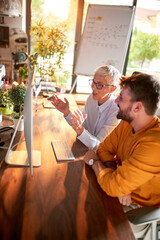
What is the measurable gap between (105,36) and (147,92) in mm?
2972

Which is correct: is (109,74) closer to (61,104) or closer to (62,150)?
(61,104)

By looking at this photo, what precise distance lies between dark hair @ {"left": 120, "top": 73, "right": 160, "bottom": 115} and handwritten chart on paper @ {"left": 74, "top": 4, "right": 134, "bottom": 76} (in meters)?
2.77

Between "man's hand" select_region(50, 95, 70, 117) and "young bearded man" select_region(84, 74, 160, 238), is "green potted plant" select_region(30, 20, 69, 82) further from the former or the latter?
"young bearded man" select_region(84, 74, 160, 238)

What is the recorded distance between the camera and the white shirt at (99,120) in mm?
1688

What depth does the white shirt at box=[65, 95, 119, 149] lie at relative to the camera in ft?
5.54

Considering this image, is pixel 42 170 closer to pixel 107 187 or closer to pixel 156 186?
pixel 107 187

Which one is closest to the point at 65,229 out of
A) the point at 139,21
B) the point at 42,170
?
the point at 42,170

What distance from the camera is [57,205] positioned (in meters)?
1.01

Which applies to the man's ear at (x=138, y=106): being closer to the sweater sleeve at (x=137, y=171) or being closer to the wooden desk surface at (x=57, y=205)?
the sweater sleeve at (x=137, y=171)

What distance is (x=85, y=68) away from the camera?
4133mm

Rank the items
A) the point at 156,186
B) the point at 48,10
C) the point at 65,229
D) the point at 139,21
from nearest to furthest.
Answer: the point at 65,229
the point at 156,186
the point at 48,10
the point at 139,21

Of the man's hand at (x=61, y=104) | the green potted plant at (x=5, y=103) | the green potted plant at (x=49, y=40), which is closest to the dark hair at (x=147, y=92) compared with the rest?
the man's hand at (x=61, y=104)

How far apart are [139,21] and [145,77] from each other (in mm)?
4266

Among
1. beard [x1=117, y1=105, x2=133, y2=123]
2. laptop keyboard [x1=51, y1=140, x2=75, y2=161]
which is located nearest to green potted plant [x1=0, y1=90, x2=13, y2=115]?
laptop keyboard [x1=51, y1=140, x2=75, y2=161]
